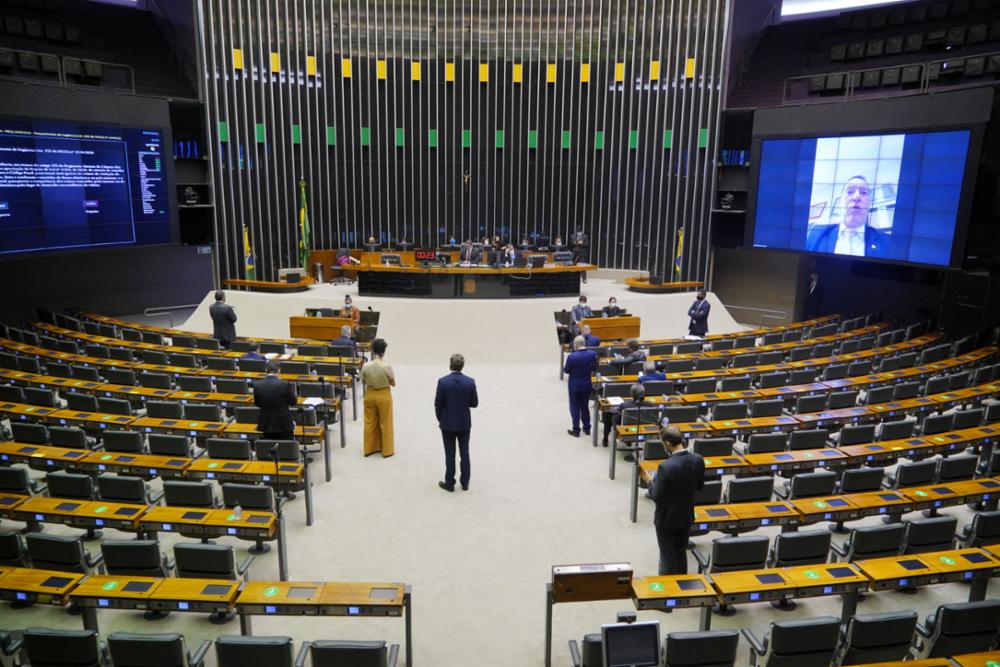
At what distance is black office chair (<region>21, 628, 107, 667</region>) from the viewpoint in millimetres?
3932

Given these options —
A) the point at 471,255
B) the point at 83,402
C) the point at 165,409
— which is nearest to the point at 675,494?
the point at 165,409

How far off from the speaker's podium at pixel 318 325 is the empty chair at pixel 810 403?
7.93m

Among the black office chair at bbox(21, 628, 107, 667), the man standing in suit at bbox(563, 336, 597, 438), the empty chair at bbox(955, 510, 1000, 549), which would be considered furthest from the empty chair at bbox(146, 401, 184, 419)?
the empty chair at bbox(955, 510, 1000, 549)

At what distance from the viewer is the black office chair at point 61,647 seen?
12.9 ft

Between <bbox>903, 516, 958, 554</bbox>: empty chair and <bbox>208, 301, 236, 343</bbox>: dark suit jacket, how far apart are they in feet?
34.0

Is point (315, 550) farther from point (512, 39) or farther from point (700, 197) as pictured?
point (512, 39)

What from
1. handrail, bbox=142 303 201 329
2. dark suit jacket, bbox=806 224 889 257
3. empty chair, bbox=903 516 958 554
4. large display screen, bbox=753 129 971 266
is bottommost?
Result: handrail, bbox=142 303 201 329

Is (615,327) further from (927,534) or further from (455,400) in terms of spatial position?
(927,534)

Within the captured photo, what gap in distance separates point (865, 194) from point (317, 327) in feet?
37.2

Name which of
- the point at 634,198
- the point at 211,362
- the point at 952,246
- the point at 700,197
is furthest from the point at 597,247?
the point at 211,362

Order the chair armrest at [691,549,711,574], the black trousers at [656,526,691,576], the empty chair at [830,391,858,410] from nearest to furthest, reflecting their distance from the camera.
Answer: the black trousers at [656,526,691,576], the chair armrest at [691,549,711,574], the empty chair at [830,391,858,410]

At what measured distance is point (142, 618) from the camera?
5176 millimetres

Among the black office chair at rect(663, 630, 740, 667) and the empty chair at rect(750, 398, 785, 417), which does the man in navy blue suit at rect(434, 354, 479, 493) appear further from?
the empty chair at rect(750, 398, 785, 417)

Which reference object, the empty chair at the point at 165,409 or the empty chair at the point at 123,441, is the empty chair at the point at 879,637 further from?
the empty chair at the point at 165,409
